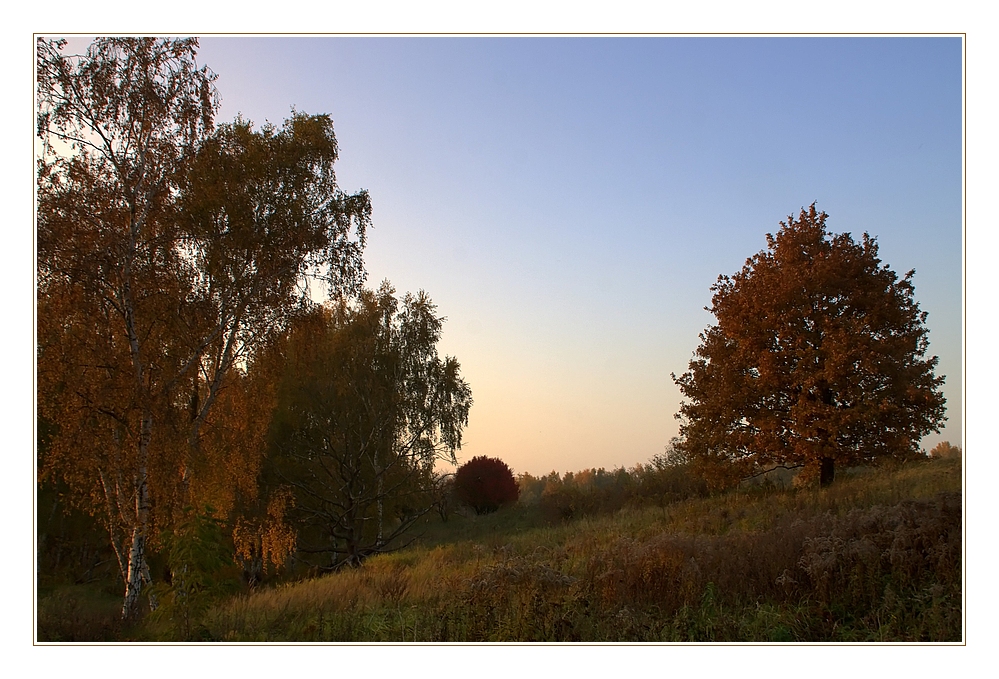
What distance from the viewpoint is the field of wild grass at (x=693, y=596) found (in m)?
7.98

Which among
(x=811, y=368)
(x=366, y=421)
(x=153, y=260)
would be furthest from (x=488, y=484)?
(x=153, y=260)

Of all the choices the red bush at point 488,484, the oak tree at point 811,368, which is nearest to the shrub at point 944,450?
the oak tree at point 811,368

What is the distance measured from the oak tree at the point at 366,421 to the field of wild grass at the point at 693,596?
8522mm

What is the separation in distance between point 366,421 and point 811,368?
12.8 meters

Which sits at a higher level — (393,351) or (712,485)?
(393,351)

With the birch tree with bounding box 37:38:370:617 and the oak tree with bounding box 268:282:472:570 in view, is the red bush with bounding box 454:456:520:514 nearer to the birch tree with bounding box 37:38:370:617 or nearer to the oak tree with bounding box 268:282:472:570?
the oak tree with bounding box 268:282:472:570

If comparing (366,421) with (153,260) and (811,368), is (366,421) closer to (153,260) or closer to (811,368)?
(153,260)

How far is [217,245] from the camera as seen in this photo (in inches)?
464

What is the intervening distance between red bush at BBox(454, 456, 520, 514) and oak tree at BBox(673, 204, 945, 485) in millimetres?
12706

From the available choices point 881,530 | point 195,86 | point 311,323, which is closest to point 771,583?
point 881,530
